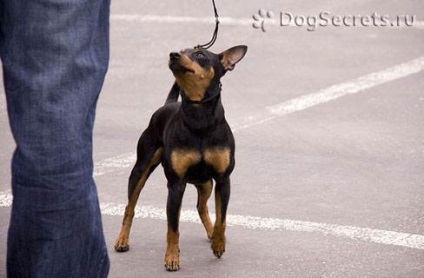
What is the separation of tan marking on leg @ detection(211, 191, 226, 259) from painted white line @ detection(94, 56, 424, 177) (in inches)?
70.5

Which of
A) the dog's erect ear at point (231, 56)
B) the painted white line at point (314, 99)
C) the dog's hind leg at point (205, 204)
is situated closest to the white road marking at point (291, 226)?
the dog's hind leg at point (205, 204)

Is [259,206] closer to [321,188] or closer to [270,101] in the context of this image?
[321,188]

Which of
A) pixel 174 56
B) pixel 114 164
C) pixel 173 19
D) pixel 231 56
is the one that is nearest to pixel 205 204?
pixel 231 56

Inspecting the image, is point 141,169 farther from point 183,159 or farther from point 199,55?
point 199,55

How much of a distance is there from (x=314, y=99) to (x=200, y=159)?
3.85 metres

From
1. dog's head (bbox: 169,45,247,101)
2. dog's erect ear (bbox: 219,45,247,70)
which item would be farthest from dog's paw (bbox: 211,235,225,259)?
dog's erect ear (bbox: 219,45,247,70)

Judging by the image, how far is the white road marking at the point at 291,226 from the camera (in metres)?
5.94

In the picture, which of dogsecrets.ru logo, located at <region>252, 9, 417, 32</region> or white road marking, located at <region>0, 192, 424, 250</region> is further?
dogsecrets.ru logo, located at <region>252, 9, 417, 32</region>

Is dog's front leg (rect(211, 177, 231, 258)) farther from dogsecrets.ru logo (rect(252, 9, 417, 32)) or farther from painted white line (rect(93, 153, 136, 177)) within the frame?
dogsecrets.ru logo (rect(252, 9, 417, 32))

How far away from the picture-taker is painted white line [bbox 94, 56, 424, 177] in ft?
25.0

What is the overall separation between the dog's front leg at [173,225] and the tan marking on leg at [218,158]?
A: 20 centimetres

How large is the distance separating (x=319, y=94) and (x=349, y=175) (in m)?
2.24

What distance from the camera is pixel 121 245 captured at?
5.87 m

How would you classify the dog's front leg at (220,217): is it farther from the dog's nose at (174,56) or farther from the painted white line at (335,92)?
the painted white line at (335,92)
